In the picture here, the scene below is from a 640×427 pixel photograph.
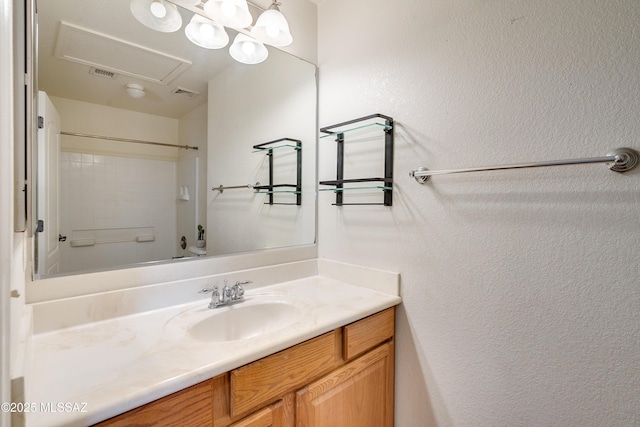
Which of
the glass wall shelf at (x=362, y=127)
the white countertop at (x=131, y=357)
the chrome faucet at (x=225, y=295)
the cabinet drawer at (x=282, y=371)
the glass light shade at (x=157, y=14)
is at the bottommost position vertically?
the cabinet drawer at (x=282, y=371)

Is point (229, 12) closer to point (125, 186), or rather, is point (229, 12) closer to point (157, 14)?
point (157, 14)

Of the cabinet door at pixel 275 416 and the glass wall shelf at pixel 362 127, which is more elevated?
the glass wall shelf at pixel 362 127

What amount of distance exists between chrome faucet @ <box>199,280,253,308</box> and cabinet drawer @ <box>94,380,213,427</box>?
1.46 ft

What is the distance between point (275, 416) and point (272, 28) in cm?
152

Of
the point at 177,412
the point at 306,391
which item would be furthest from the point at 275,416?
the point at 177,412

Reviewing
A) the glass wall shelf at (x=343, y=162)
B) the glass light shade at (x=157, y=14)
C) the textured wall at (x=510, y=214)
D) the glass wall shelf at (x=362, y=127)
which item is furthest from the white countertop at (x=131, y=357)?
the glass light shade at (x=157, y=14)

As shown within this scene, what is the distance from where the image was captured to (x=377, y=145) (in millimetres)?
1311

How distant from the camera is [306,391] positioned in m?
0.91

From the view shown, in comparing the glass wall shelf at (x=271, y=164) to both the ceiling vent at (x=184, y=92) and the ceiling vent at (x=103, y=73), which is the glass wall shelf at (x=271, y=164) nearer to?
the ceiling vent at (x=184, y=92)

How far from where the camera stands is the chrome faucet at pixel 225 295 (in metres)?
1.13

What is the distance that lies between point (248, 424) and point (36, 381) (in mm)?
497

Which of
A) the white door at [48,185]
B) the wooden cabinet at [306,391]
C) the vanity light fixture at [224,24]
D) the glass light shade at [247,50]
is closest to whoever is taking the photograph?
the wooden cabinet at [306,391]

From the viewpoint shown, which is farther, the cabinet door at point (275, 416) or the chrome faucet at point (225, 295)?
the chrome faucet at point (225, 295)

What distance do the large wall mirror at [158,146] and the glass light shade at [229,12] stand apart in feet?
0.25
